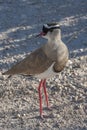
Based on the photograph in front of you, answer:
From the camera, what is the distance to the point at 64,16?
9.02 m

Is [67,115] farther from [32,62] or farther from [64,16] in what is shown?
[64,16]

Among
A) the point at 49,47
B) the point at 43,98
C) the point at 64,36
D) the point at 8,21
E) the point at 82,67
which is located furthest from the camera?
the point at 8,21

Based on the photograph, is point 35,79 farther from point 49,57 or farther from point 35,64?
point 49,57

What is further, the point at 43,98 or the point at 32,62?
the point at 43,98

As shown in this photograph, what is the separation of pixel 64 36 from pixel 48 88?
1756 millimetres

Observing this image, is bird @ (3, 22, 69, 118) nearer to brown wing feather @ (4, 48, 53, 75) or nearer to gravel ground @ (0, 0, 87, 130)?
brown wing feather @ (4, 48, 53, 75)

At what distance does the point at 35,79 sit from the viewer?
7078mm

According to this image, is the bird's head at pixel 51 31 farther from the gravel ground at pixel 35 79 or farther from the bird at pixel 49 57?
the gravel ground at pixel 35 79

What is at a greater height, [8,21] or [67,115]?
[8,21]

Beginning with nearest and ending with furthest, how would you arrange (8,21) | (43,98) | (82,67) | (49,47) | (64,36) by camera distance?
(49,47)
(43,98)
(82,67)
(64,36)
(8,21)

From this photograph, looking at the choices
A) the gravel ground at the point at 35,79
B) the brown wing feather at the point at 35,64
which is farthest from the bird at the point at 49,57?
the gravel ground at the point at 35,79

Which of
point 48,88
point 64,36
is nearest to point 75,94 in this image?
point 48,88

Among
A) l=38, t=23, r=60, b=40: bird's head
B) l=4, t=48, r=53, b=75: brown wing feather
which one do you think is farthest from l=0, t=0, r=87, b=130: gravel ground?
l=38, t=23, r=60, b=40: bird's head

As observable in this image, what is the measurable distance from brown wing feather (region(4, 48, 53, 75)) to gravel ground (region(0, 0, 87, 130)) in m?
0.56
